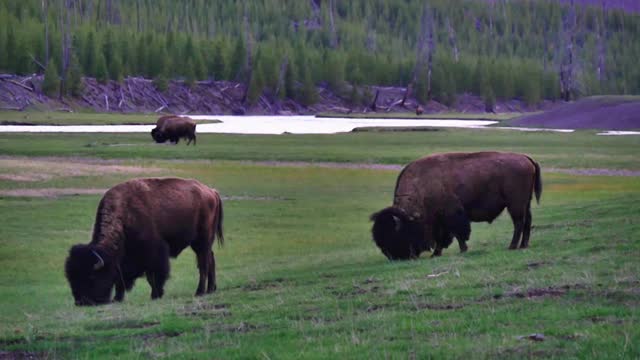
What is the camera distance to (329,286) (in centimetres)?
1605

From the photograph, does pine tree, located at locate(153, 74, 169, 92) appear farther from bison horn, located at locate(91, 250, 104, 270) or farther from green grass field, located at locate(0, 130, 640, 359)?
bison horn, located at locate(91, 250, 104, 270)

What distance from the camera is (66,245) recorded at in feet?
79.9

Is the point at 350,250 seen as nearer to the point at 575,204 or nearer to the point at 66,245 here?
the point at 66,245

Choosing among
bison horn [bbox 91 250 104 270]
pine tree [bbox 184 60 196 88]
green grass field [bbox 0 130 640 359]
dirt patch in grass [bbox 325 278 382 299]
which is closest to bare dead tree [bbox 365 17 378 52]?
pine tree [bbox 184 60 196 88]

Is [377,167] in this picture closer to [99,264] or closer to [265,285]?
[265,285]

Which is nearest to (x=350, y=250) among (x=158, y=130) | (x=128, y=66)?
(x=158, y=130)

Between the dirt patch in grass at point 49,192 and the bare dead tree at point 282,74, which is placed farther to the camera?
the bare dead tree at point 282,74

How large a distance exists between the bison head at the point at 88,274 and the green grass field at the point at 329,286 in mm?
357

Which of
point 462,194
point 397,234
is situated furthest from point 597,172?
point 397,234

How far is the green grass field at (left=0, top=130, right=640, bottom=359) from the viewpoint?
34.9 feet

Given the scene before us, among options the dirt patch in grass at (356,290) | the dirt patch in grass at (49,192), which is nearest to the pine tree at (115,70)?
the dirt patch in grass at (49,192)

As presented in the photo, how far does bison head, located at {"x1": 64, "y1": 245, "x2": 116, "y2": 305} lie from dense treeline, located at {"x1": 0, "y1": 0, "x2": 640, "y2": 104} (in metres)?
102

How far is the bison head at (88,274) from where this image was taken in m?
16.4

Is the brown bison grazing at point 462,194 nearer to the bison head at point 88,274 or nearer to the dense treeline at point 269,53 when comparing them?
A: the bison head at point 88,274
